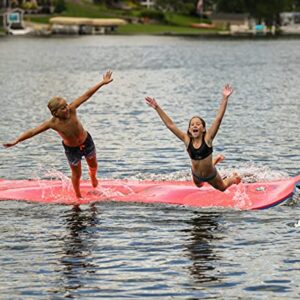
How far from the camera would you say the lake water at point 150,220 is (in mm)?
16969

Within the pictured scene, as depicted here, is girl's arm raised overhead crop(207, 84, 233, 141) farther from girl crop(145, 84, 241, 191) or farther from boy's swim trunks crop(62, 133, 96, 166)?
boy's swim trunks crop(62, 133, 96, 166)

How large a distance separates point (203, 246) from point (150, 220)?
7.76 ft

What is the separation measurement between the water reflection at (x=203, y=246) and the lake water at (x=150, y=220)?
0.06 ft

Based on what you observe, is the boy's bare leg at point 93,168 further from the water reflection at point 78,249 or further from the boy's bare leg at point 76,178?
the water reflection at point 78,249

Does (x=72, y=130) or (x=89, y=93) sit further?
(x=72, y=130)

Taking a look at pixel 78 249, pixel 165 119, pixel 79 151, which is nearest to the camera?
pixel 78 249

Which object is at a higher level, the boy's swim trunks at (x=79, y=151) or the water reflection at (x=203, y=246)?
the boy's swim trunks at (x=79, y=151)

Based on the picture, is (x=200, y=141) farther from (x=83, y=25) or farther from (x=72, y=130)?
(x=83, y=25)

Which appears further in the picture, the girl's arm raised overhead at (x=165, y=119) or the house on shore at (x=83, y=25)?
the house on shore at (x=83, y=25)

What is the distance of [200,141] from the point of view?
21156mm

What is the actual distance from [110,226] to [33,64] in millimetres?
72224

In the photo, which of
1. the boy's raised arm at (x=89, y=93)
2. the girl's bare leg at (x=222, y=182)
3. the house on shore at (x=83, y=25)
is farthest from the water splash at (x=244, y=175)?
the house on shore at (x=83, y=25)

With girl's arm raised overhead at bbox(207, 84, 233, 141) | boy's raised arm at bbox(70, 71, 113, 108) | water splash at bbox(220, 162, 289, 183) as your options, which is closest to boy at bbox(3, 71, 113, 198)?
boy's raised arm at bbox(70, 71, 113, 108)

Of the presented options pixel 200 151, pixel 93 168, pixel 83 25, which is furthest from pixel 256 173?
pixel 83 25
